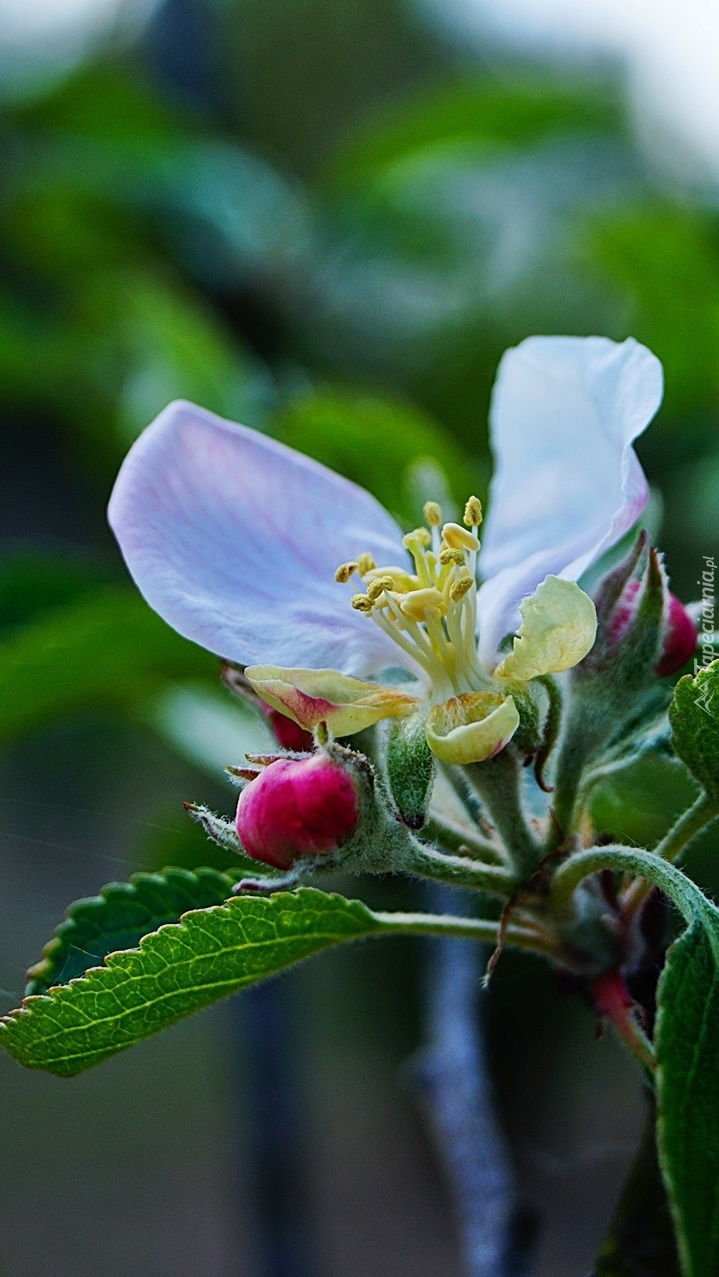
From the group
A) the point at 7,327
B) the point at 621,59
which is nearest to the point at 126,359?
the point at 7,327

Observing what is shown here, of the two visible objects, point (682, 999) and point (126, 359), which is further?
point (126, 359)

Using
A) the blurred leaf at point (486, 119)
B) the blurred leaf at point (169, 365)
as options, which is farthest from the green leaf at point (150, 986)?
the blurred leaf at point (486, 119)

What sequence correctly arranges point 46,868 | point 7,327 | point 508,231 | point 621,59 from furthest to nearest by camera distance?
point 621,59
point 508,231
point 7,327
point 46,868

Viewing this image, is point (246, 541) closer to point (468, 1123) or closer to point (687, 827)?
point (687, 827)

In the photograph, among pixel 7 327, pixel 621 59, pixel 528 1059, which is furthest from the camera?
pixel 621 59

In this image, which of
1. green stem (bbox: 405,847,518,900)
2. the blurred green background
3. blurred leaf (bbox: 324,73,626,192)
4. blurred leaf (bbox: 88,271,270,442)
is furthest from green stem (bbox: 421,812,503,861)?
blurred leaf (bbox: 324,73,626,192)

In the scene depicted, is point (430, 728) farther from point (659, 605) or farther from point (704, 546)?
point (704, 546)

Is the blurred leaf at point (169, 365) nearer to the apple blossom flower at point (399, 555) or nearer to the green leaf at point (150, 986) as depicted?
the apple blossom flower at point (399, 555)

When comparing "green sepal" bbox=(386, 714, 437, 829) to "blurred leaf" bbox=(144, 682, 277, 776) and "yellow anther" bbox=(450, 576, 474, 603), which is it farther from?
"blurred leaf" bbox=(144, 682, 277, 776)
